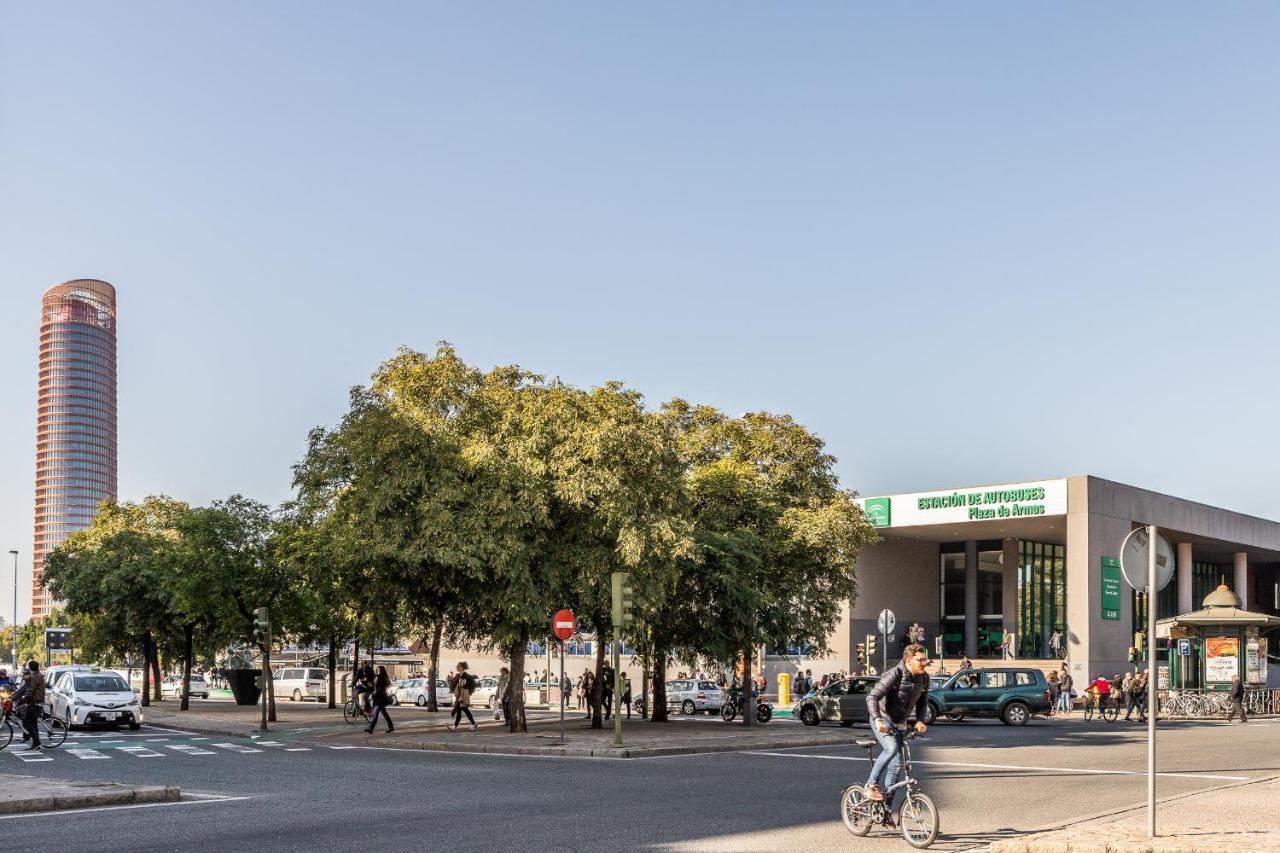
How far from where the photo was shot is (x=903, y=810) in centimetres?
1191

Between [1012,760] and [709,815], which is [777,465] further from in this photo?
[709,815]

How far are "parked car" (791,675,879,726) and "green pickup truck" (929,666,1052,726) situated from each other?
2802 millimetres

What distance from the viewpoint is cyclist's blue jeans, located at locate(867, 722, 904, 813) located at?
12281 mm

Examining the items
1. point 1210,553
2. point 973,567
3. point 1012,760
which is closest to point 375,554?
point 1012,760

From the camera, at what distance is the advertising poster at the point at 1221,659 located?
45.1m

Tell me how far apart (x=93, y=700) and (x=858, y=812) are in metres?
25.9

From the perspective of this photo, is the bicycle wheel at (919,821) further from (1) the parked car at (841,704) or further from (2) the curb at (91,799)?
(1) the parked car at (841,704)

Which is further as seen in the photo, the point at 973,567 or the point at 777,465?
the point at 973,567

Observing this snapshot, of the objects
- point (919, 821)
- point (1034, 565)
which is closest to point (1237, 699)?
point (1034, 565)

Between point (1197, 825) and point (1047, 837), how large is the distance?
2200 millimetres

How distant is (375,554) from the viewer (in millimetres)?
27359

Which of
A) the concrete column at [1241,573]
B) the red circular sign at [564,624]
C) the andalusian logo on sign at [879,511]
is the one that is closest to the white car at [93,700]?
the red circular sign at [564,624]

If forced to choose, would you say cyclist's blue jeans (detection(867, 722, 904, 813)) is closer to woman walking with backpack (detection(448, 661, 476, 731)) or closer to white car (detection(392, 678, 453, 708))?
woman walking with backpack (detection(448, 661, 476, 731))

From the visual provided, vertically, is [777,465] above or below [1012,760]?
above
